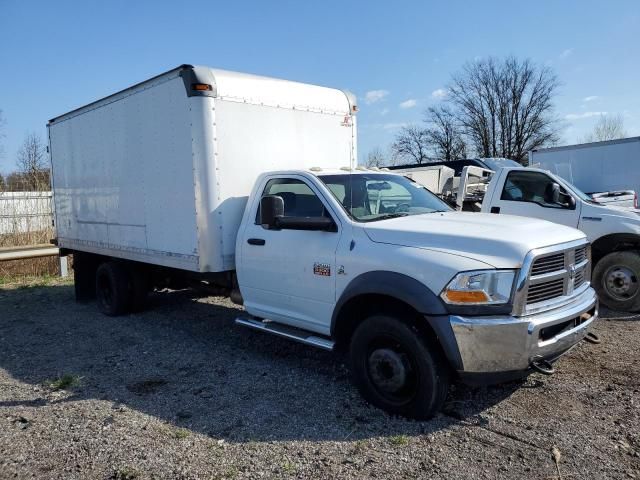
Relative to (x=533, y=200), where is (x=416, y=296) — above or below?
below

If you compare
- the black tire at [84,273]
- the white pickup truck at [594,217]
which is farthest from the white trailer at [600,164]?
the black tire at [84,273]

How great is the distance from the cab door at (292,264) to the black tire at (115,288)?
119 inches

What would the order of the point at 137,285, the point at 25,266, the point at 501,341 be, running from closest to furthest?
the point at 501,341 < the point at 137,285 < the point at 25,266

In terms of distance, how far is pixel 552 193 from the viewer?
7805 millimetres

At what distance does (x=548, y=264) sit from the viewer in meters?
3.94

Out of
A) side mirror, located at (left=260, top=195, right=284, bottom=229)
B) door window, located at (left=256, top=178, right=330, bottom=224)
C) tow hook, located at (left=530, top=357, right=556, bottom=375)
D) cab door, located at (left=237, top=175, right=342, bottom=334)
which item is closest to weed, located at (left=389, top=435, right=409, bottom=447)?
tow hook, located at (left=530, top=357, right=556, bottom=375)

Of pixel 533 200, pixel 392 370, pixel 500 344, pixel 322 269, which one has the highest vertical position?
pixel 533 200

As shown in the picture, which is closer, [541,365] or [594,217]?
[541,365]

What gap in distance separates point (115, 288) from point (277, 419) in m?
4.64

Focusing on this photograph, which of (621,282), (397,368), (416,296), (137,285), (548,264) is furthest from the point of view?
(137,285)

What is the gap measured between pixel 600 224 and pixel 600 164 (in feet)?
16.8

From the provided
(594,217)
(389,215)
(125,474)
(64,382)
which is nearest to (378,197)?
(389,215)

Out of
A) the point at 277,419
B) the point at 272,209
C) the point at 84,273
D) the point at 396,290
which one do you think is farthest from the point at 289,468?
the point at 84,273

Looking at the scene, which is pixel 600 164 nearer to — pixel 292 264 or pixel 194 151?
pixel 292 264
